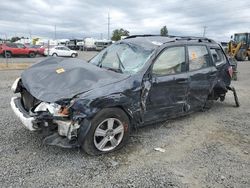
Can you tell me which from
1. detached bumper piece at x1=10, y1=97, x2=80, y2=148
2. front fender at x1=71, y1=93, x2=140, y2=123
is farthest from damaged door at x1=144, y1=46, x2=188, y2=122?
detached bumper piece at x1=10, y1=97, x2=80, y2=148

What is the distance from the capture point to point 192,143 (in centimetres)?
434

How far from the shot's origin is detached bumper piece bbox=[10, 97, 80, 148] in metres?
3.42

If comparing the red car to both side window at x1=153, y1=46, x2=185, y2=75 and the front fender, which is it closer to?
side window at x1=153, y1=46, x2=185, y2=75

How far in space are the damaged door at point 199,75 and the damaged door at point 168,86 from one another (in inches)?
9.0

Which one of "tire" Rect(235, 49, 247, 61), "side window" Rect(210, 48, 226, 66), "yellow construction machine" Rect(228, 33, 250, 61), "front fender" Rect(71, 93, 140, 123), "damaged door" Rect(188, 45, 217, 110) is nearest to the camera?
"front fender" Rect(71, 93, 140, 123)

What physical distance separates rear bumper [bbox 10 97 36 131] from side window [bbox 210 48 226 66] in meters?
4.09

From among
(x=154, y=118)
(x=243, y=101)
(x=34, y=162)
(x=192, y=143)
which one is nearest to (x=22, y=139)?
(x=34, y=162)

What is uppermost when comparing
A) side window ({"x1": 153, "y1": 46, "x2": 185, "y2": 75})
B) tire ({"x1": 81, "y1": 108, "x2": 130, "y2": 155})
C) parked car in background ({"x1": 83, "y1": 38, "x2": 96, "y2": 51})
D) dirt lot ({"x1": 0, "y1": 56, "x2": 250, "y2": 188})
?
parked car in background ({"x1": 83, "y1": 38, "x2": 96, "y2": 51})

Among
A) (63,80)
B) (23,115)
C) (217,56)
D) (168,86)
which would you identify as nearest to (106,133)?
(63,80)

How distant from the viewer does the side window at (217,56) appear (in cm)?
580

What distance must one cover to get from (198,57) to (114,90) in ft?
7.89

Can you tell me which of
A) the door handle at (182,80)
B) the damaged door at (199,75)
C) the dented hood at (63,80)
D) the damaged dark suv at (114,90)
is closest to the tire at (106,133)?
the damaged dark suv at (114,90)

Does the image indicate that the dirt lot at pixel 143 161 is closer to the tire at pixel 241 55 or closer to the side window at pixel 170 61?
the side window at pixel 170 61

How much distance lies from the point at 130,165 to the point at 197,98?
247cm
